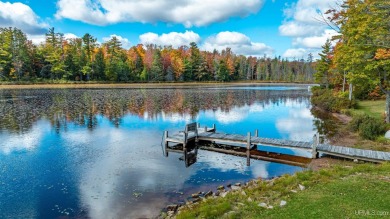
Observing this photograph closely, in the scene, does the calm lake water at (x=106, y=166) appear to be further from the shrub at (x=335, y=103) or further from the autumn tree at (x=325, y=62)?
the autumn tree at (x=325, y=62)

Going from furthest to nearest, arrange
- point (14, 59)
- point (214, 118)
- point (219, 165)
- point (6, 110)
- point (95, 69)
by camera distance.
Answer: point (95, 69) → point (14, 59) → point (6, 110) → point (214, 118) → point (219, 165)

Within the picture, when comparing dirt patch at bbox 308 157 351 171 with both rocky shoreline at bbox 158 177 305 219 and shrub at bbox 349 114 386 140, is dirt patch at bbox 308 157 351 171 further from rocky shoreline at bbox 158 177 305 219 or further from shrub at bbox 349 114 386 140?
shrub at bbox 349 114 386 140

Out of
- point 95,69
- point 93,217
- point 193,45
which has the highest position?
point 193,45

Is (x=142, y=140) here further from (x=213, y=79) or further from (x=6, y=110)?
(x=213, y=79)

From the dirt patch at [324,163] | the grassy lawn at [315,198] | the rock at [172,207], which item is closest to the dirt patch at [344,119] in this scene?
the dirt patch at [324,163]

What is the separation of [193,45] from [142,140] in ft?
330

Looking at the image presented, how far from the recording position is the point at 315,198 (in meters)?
8.29

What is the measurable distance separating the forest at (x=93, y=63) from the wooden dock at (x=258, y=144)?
238ft

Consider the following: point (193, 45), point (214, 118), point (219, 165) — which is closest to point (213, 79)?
point (193, 45)

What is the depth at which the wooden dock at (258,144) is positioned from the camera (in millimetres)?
14016

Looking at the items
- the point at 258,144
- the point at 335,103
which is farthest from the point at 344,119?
the point at 258,144

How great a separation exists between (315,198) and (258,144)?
9261 mm

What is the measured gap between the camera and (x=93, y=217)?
945 centimetres

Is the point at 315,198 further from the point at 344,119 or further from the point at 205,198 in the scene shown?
the point at 344,119
